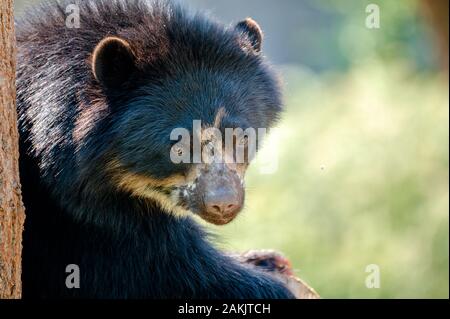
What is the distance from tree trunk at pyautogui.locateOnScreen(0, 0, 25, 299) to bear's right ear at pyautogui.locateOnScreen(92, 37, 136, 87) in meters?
0.63

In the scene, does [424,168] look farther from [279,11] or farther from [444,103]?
[279,11]

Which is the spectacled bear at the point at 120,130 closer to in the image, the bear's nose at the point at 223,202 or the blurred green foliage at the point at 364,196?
the bear's nose at the point at 223,202

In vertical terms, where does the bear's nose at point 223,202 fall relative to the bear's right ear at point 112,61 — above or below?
below

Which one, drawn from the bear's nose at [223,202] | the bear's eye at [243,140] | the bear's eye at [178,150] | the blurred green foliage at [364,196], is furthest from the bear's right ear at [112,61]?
the blurred green foliage at [364,196]

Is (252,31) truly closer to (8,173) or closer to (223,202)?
(223,202)

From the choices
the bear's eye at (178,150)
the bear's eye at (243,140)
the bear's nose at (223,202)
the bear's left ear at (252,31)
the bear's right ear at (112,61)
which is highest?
the bear's left ear at (252,31)

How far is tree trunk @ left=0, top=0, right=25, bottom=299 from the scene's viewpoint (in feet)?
14.7

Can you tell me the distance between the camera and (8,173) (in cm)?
454

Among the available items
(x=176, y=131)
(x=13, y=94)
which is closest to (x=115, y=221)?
(x=176, y=131)

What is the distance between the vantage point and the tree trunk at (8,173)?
14.7 feet

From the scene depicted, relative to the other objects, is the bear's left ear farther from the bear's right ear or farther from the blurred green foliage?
the blurred green foliage

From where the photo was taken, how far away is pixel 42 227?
557 centimetres
